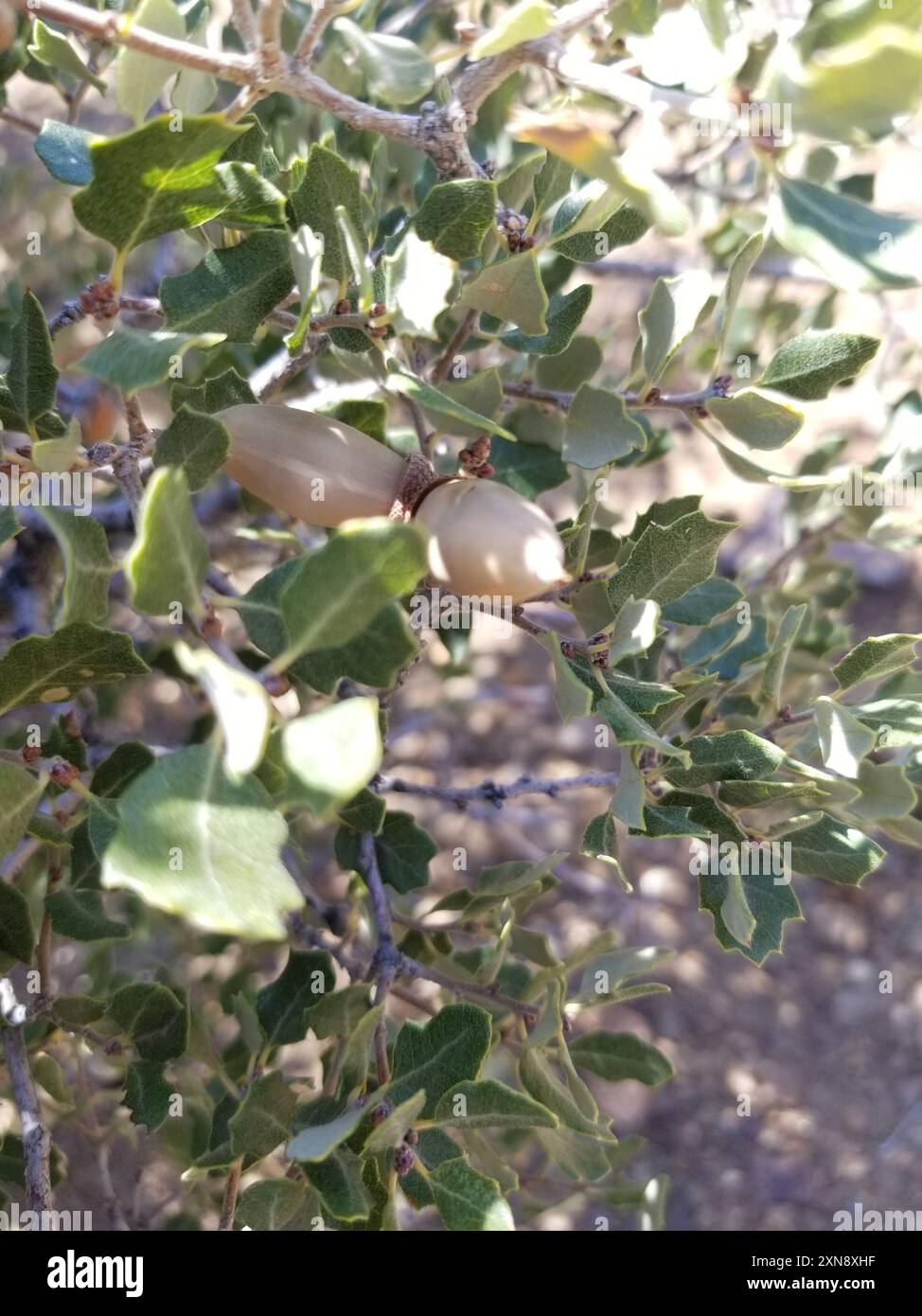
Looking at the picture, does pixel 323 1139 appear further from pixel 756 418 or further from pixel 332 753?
pixel 756 418

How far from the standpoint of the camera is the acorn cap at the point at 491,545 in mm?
787

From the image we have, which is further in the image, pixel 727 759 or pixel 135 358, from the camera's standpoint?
pixel 727 759

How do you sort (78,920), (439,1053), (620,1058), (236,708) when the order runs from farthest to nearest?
(620,1058)
(78,920)
(439,1053)
(236,708)

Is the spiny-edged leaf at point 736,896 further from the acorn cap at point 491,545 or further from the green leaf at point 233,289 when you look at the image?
the green leaf at point 233,289

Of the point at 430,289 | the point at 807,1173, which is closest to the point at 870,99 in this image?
the point at 430,289

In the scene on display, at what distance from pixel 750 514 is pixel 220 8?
153 centimetres

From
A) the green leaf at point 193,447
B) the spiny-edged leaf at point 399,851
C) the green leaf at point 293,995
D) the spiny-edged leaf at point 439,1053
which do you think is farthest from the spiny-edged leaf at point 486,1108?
the green leaf at point 193,447

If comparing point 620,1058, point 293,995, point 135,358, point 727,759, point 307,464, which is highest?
point 135,358

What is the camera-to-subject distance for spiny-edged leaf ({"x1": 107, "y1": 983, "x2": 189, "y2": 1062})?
101cm

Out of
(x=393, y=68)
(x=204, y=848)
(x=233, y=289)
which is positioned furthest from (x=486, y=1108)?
(x=393, y=68)

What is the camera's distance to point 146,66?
78 cm

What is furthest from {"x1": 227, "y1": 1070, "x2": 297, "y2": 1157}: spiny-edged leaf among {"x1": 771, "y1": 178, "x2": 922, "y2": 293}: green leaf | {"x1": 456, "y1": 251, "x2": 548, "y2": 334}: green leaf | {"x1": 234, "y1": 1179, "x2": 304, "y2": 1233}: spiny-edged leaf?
{"x1": 771, "y1": 178, "x2": 922, "y2": 293}: green leaf

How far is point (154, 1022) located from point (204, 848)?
55 centimetres

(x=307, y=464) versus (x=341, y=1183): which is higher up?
(x=307, y=464)
